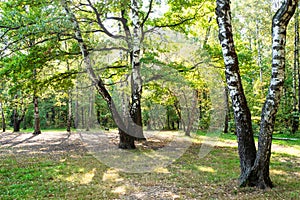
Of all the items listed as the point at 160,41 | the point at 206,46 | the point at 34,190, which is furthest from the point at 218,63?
the point at 34,190

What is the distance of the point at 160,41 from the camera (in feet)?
47.5

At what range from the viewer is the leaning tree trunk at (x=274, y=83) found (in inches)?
208

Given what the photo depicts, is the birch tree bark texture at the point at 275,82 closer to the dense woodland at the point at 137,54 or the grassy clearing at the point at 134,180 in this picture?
the dense woodland at the point at 137,54

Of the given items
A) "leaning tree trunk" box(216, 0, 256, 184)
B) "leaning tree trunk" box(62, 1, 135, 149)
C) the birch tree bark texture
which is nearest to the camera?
the birch tree bark texture

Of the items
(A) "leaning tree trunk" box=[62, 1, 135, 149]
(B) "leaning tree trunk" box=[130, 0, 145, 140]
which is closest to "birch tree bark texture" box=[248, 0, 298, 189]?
(B) "leaning tree trunk" box=[130, 0, 145, 140]

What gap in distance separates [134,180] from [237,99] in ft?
11.1

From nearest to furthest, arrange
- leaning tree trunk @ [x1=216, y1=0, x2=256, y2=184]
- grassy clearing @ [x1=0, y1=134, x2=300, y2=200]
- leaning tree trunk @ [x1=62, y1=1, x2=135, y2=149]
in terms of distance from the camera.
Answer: grassy clearing @ [x1=0, y1=134, x2=300, y2=200]
leaning tree trunk @ [x1=216, y1=0, x2=256, y2=184]
leaning tree trunk @ [x1=62, y1=1, x2=135, y2=149]

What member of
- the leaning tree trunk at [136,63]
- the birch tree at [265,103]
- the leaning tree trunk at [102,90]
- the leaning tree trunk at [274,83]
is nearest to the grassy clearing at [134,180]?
the birch tree at [265,103]

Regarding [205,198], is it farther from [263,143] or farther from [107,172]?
[107,172]

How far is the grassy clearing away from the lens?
5543 millimetres

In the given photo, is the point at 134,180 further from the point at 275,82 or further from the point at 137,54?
the point at 137,54

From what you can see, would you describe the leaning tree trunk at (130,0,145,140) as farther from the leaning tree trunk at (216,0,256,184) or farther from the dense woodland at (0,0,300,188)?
the leaning tree trunk at (216,0,256,184)

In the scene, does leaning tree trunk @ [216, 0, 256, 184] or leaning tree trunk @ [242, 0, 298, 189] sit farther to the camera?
leaning tree trunk @ [216, 0, 256, 184]

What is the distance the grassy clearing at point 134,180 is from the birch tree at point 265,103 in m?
0.43
